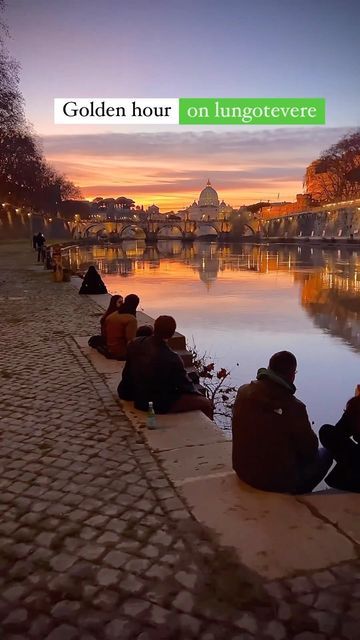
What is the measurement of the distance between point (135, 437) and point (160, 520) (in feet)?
5.29

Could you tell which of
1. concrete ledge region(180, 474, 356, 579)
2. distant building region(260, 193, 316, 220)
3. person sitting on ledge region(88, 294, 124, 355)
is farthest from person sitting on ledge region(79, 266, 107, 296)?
distant building region(260, 193, 316, 220)

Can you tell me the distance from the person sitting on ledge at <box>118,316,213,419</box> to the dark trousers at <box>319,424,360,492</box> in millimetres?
1991

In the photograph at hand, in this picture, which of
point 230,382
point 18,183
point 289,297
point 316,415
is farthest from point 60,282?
point 18,183

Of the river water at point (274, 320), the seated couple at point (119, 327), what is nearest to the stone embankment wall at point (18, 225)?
the river water at point (274, 320)

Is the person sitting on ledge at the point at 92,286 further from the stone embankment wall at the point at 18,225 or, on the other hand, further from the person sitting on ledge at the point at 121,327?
the stone embankment wall at the point at 18,225

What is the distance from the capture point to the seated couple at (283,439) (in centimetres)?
385

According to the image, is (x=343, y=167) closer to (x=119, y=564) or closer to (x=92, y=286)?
(x=92, y=286)

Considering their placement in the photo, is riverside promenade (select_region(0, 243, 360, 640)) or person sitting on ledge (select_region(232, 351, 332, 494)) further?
person sitting on ledge (select_region(232, 351, 332, 494))

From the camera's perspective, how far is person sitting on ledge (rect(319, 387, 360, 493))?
3988mm

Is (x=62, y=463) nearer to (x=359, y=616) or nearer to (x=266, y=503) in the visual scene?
(x=266, y=503)

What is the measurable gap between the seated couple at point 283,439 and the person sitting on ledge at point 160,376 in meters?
1.64

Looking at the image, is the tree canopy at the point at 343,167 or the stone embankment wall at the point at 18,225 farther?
the tree canopy at the point at 343,167

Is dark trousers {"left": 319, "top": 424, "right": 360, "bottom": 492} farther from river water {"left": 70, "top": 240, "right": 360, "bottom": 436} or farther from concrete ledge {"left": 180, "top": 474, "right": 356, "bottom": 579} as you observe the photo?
river water {"left": 70, "top": 240, "right": 360, "bottom": 436}

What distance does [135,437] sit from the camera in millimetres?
5316
